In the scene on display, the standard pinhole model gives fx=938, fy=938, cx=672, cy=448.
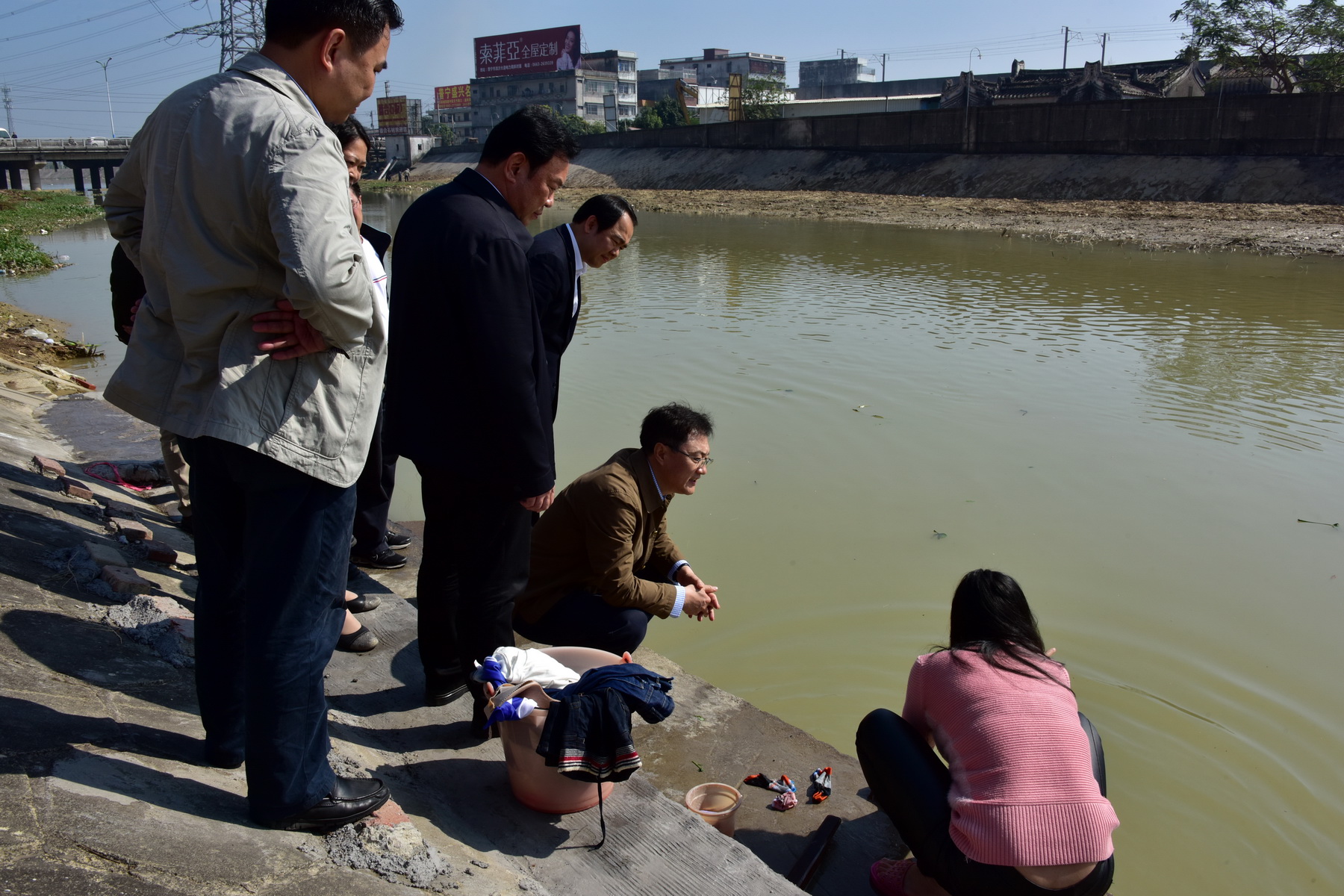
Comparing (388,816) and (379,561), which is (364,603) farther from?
(388,816)

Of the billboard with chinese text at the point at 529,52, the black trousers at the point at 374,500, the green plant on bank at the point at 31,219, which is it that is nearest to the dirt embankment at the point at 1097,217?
the green plant on bank at the point at 31,219

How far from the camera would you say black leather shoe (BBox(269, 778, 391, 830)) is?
192cm

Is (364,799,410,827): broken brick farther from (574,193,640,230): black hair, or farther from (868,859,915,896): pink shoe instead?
(574,193,640,230): black hair

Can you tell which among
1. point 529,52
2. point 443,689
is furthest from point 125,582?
point 529,52

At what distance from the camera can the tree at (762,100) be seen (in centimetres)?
5675

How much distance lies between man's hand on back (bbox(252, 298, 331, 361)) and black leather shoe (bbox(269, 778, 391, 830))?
0.92 meters

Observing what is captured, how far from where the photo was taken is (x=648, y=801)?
7.96ft

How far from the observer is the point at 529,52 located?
90.1 m

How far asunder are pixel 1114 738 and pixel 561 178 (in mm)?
2829

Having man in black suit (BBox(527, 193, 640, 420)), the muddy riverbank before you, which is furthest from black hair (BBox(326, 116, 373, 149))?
the muddy riverbank

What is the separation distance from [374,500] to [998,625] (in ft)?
8.64

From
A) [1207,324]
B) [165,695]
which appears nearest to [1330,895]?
[165,695]

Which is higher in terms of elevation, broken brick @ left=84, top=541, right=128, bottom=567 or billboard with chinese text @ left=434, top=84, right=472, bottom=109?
billboard with chinese text @ left=434, top=84, right=472, bottom=109

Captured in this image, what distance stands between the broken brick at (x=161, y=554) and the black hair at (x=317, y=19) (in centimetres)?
253
